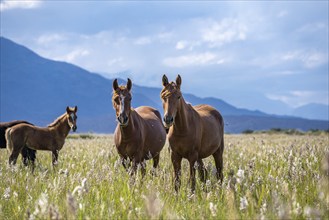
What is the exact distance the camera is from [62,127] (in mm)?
16391

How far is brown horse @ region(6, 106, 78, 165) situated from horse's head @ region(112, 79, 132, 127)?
16.9 feet

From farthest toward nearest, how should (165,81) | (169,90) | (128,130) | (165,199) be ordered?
1. (128,130)
2. (165,81)
3. (169,90)
4. (165,199)

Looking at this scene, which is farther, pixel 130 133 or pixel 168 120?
pixel 130 133

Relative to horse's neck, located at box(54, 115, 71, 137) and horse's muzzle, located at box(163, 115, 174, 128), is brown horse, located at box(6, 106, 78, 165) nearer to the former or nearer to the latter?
horse's neck, located at box(54, 115, 71, 137)

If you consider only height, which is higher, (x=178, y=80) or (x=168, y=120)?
(x=178, y=80)

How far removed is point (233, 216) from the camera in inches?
159

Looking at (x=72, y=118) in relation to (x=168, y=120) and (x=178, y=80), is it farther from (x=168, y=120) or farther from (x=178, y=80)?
(x=168, y=120)

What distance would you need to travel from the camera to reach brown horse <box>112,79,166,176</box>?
8589mm

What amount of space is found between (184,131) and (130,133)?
1.80 metres

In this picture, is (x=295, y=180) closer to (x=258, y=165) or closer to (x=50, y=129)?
(x=258, y=165)

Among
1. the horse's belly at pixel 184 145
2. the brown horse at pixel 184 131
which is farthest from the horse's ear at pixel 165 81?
the horse's belly at pixel 184 145

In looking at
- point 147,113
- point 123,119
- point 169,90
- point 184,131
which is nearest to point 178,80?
point 169,90

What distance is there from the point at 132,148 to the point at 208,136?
1765 millimetres

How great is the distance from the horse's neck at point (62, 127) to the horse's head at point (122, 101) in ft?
25.4
